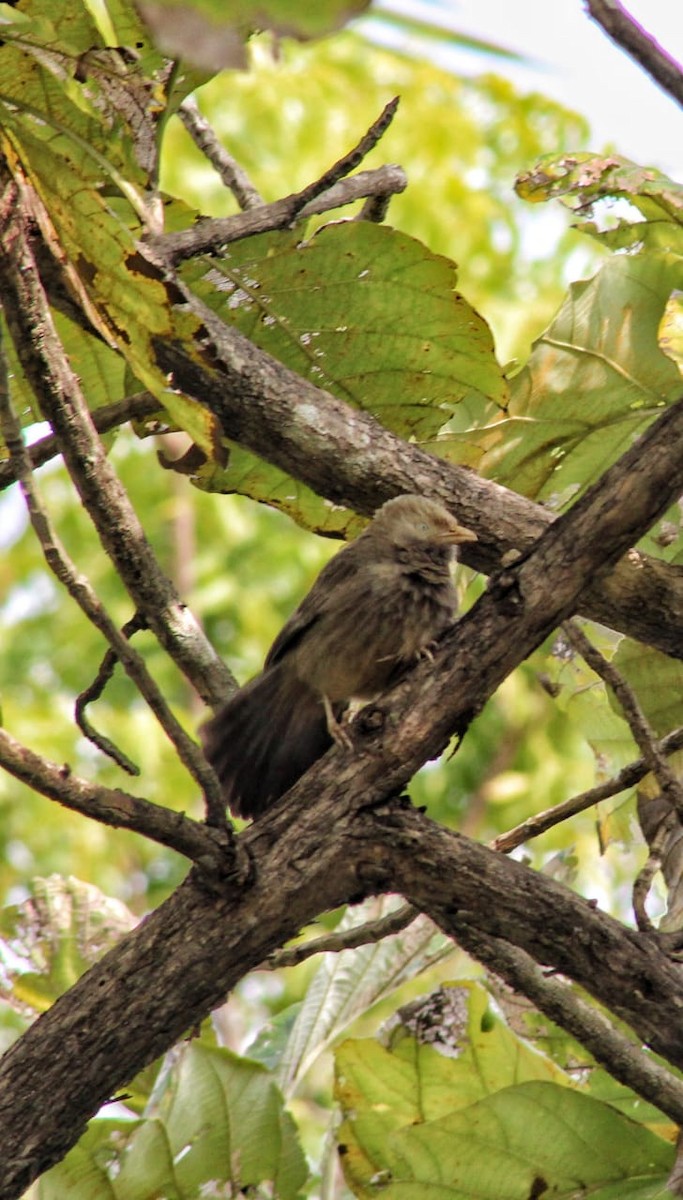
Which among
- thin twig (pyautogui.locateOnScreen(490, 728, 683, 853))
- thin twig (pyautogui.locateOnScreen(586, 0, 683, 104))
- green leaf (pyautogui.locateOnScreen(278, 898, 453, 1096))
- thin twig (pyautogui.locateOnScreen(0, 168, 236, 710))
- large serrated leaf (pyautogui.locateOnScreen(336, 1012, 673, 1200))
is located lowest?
large serrated leaf (pyautogui.locateOnScreen(336, 1012, 673, 1200))

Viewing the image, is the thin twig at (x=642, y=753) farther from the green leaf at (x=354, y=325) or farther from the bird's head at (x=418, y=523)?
the green leaf at (x=354, y=325)

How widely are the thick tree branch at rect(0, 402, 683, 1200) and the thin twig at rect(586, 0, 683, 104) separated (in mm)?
608

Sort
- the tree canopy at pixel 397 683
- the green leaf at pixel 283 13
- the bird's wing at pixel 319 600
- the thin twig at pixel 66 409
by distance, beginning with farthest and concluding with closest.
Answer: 1. the bird's wing at pixel 319 600
2. the thin twig at pixel 66 409
3. the tree canopy at pixel 397 683
4. the green leaf at pixel 283 13

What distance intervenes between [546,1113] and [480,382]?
5.19 ft

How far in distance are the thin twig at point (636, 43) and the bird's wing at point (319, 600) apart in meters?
2.10

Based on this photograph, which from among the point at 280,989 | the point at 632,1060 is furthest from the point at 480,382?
the point at 280,989

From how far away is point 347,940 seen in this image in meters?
2.79

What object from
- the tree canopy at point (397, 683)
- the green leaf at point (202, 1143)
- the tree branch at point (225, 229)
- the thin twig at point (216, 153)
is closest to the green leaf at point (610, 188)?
the tree canopy at point (397, 683)

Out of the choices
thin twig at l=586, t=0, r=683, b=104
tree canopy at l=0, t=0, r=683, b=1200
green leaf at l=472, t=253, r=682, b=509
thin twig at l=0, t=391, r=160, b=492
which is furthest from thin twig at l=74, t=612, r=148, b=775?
thin twig at l=586, t=0, r=683, b=104

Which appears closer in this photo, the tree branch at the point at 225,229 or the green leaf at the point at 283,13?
the green leaf at the point at 283,13

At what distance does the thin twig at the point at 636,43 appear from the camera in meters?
1.65

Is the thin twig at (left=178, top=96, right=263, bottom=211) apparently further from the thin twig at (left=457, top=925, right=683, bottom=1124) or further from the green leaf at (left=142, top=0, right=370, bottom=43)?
the green leaf at (left=142, top=0, right=370, bottom=43)

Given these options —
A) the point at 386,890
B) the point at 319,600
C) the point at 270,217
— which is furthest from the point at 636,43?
the point at 319,600

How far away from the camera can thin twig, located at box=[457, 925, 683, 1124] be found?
2555 mm
